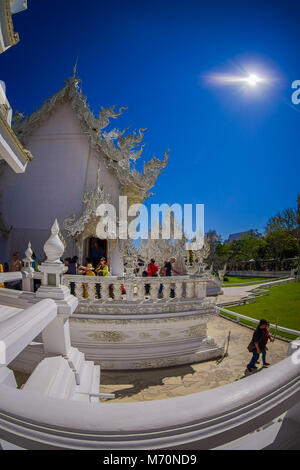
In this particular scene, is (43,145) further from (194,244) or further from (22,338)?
(22,338)

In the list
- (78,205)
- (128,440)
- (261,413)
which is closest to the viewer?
(128,440)

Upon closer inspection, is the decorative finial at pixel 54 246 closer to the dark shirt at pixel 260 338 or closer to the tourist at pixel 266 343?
the dark shirt at pixel 260 338

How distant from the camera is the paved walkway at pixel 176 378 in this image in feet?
14.4

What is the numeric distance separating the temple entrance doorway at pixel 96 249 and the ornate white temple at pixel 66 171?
6 centimetres

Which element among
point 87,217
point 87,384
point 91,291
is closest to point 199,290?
point 91,291

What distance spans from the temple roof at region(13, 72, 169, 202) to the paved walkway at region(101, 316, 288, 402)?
9075 millimetres

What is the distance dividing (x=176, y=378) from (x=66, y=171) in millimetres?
11287

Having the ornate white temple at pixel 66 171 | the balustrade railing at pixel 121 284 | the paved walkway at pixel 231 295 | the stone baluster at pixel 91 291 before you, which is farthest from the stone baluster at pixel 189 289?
the paved walkway at pixel 231 295

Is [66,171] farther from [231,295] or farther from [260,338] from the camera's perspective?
[231,295]

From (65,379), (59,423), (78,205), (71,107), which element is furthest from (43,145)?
(59,423)

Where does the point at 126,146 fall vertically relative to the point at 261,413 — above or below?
above

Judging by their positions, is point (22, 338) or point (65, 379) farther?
point (65, 379)

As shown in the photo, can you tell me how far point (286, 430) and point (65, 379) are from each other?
8.30ft

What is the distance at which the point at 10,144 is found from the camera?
3.45m
